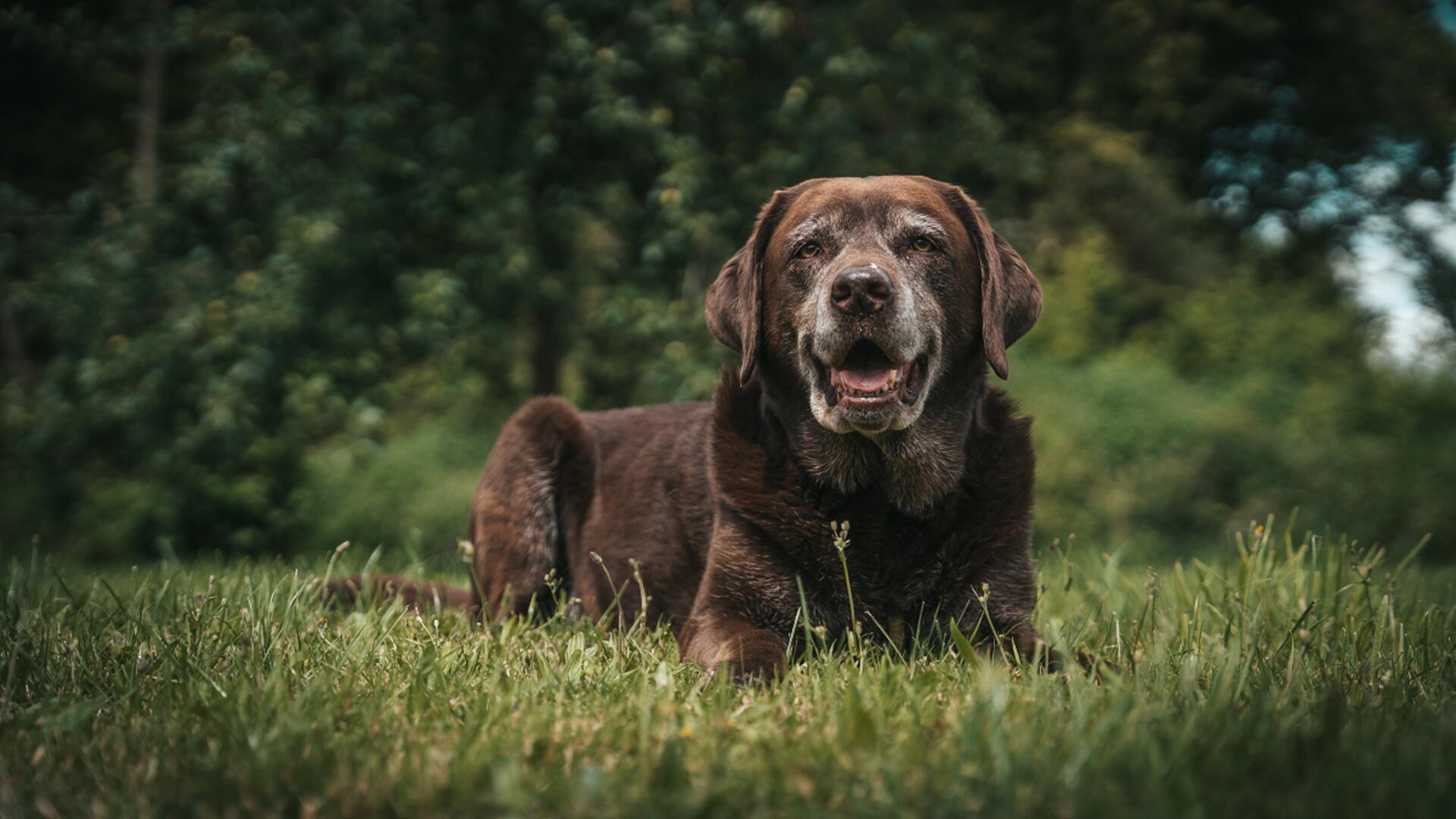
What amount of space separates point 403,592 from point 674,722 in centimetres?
233

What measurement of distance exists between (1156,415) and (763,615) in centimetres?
935

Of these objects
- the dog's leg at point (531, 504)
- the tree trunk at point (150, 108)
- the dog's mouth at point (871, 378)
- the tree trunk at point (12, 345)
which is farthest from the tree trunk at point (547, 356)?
the dog's mouth at point (871, 378)

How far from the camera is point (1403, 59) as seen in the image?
20.5 m

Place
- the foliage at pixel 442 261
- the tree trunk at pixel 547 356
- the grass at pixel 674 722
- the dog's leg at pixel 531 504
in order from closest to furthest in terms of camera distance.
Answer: the grass at pixel 674 722 → the dog's leg at pixel 531 504 → the foliage at pixel 442 261 → the tree trunk at pixel 547 356

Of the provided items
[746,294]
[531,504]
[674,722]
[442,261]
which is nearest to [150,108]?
[442,261]

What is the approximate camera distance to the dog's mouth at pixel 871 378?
322 centimetres

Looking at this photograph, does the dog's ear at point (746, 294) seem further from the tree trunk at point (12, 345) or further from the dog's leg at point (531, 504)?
the tree trunk at point (12, 345)

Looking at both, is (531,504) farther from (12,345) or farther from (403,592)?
(12,345)

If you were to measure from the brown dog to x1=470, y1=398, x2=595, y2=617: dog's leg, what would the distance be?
2.94 feet

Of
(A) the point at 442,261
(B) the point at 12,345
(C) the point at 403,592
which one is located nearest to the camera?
(C) the point at 403,592

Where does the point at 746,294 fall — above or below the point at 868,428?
above

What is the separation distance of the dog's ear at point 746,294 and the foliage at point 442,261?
367cm

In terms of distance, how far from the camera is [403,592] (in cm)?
427

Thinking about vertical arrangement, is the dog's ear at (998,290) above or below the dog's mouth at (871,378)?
above
